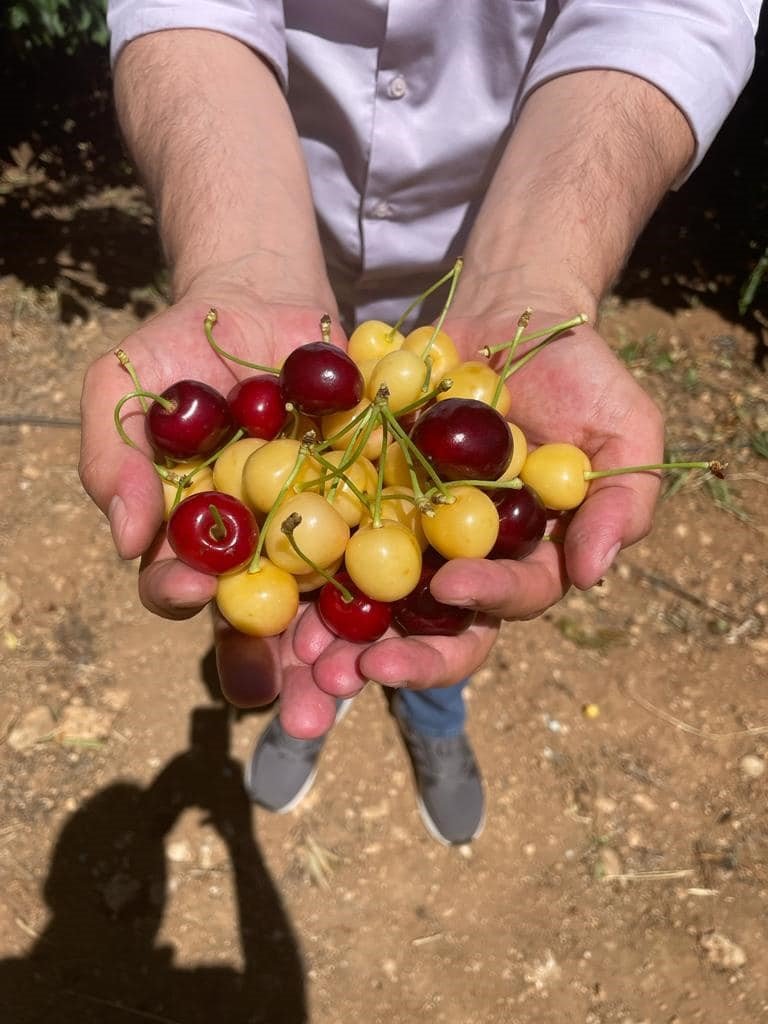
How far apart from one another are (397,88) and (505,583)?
1.54 meters

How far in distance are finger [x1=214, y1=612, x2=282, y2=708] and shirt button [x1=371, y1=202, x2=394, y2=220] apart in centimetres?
148

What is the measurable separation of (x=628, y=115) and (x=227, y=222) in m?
1.16

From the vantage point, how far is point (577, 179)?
8.19 feet

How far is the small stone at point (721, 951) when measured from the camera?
10.1ft

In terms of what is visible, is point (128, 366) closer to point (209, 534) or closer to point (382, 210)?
point (209, 534)

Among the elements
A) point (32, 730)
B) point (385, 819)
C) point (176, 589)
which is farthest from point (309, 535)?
point (32, 730)

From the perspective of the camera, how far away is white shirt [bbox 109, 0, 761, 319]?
2449 millimetres

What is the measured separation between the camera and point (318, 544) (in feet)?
6.08

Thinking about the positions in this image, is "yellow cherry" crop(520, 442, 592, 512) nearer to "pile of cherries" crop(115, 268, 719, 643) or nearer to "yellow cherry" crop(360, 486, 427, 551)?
"pile of cherries" crop(115, 268, 719, 643)

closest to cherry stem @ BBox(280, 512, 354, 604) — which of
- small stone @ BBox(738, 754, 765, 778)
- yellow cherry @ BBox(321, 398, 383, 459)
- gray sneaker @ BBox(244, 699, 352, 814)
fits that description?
yellow cherry @ BBox(321, 398, 383, 459)

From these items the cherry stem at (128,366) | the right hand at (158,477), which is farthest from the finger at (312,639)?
the cherry stem at (128,366)

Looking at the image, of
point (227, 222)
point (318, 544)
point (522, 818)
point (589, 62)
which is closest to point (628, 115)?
point (589, 62)

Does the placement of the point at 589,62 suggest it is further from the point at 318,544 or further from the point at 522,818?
the point at 522,818

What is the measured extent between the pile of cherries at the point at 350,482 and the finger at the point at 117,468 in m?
0.05
